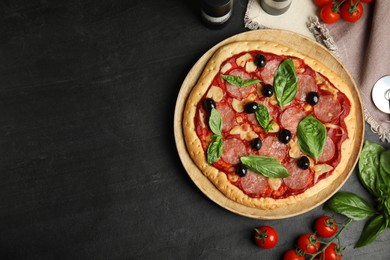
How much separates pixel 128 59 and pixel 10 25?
780 mm

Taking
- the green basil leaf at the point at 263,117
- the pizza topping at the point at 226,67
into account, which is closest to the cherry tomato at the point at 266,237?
the green basil leaf at the point at 263,117

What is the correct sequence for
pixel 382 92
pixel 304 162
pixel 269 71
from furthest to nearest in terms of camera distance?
pixel 382 92 → pixel 269 71 → pixel 304 162

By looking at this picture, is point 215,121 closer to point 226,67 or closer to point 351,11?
point 226,67

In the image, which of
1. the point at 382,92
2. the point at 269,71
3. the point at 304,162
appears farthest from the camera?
the point at 382,92

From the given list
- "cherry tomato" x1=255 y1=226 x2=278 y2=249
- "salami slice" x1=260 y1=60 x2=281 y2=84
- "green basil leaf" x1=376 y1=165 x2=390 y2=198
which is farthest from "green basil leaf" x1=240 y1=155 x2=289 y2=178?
"green basil leaf" x1=376 y1=165 x2=390 y2=198

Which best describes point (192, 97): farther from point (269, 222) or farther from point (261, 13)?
point (269, 222)

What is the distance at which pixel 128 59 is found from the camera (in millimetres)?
2859

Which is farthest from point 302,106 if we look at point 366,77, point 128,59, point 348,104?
point 128,59

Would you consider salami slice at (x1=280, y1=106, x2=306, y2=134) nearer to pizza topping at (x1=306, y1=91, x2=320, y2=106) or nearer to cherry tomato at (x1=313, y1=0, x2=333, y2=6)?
pizza topping at (x1=306, y1=91, x2=320, y2=106)

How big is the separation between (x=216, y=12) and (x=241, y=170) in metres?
0.90

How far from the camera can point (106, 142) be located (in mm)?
2812

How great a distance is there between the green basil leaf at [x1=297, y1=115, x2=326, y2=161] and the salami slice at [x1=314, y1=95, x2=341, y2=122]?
0.20 feet

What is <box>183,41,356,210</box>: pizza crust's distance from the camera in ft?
8.45

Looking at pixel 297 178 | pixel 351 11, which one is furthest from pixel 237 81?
pixel 351 11
